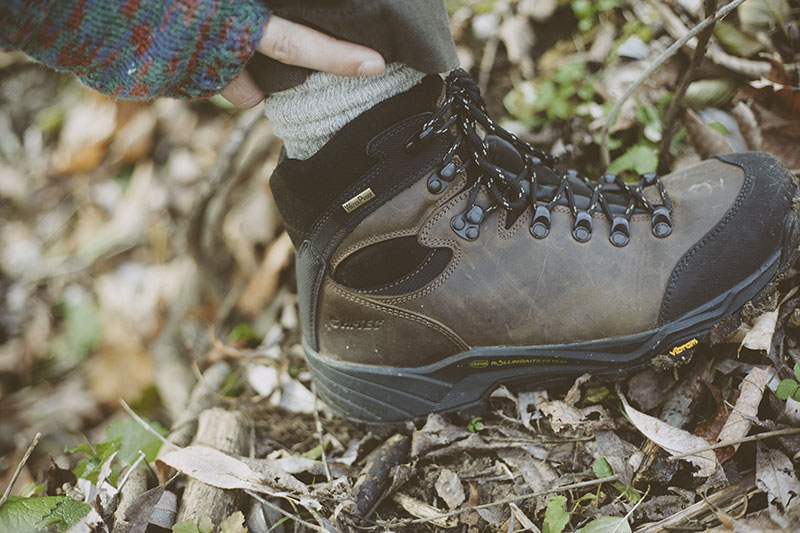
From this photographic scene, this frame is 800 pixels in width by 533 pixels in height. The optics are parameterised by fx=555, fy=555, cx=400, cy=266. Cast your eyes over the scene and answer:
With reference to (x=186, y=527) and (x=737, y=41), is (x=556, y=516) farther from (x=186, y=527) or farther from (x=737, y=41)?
(x=737, y=41)

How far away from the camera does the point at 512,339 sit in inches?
58.8

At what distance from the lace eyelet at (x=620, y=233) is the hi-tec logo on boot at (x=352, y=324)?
25.9 inches

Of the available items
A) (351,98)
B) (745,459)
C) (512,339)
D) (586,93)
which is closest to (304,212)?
(351,98)

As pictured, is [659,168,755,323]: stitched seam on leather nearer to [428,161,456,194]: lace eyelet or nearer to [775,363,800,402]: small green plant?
[775,363,800,402]: small green plant

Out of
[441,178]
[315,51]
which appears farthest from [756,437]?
[315,51]

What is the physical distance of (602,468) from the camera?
1.38 metres

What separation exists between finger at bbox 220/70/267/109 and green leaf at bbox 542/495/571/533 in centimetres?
122

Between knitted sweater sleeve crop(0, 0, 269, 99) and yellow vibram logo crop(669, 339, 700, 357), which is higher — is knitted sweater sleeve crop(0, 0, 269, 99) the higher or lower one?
the higher one

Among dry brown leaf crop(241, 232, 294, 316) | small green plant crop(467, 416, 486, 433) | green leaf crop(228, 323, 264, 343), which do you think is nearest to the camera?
small green plant crop(467, 416, 486, 433)

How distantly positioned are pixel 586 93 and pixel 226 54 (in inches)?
61.9

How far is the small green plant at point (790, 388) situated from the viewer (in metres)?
1.28

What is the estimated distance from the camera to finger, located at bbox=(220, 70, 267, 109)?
4.33 feet

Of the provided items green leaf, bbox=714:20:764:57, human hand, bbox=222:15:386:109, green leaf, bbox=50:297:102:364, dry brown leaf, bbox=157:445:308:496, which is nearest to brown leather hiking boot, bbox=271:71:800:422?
human hand, bbox=222:15:386:109

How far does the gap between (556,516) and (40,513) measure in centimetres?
124
